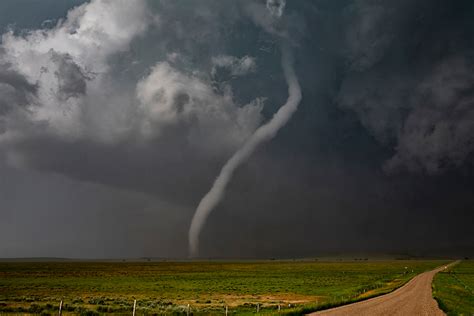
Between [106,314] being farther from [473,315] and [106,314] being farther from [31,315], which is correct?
[473,315]

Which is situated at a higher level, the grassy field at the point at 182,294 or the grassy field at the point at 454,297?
the grassy field at the point at 454,297

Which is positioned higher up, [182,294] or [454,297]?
[454,297]

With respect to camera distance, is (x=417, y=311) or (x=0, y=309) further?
(x=0, y=309)

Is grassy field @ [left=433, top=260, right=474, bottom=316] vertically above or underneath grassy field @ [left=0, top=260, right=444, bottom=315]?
above

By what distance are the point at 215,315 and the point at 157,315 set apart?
5.07 metres

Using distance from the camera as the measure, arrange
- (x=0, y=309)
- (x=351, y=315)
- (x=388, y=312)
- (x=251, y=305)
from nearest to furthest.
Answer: (x=351, y=315), (x=388, y=312), (x=0, y=309), (x=251, y=305)

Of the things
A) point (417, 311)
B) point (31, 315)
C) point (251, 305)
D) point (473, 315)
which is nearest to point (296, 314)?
point (417, 311)

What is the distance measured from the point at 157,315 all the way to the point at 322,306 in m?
14.1

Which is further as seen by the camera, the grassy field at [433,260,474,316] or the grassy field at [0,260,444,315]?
the grassy field at [0,260,444,315]

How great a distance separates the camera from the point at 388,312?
29.4 m

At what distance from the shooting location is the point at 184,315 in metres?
34.1

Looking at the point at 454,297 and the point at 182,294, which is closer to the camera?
the point at 454,297

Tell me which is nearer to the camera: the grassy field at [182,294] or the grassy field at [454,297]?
the grassy field at [454,297]

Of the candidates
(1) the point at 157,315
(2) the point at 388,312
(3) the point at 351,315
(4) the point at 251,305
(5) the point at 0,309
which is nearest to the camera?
(3) the point at 351,315
